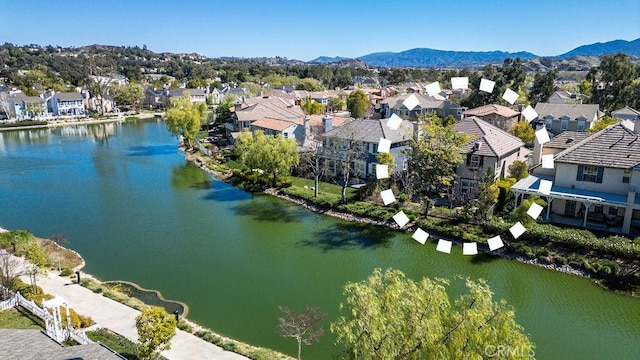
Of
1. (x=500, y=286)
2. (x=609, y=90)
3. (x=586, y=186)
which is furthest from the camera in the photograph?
(x=609, y=90)

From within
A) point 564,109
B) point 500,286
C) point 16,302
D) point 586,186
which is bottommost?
point 500,286

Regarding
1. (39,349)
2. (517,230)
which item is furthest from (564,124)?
(39,349)

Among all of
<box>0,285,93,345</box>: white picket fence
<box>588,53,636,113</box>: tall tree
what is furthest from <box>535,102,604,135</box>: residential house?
<box>0,285,93,345</box>: white picket fence

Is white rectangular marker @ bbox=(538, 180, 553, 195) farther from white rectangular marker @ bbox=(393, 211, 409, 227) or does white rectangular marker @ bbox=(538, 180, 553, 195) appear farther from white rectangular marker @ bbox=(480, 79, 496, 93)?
white rectangular marker @ bbox=(393, 211, 409, 227)

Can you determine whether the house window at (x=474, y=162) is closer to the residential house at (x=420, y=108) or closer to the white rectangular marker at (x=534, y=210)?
the white rectangular marker at (x=534, y=210)

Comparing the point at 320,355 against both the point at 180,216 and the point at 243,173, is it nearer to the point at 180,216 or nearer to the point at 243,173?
the point at 180,216

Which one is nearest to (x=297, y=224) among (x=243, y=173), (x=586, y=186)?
(x=243, y=173)

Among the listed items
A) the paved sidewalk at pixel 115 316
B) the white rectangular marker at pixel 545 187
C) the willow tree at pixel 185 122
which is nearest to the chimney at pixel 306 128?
the willow tree at pixel 185 122
